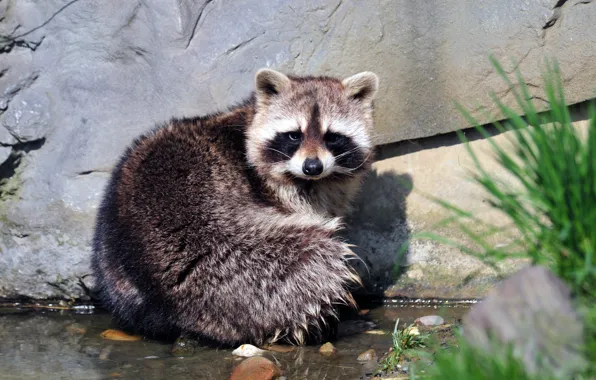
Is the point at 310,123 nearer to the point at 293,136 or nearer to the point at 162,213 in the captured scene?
the point at 293,136

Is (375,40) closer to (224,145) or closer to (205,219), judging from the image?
(224,145)

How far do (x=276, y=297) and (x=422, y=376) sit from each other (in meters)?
1.90

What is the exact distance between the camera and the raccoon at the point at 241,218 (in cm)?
451

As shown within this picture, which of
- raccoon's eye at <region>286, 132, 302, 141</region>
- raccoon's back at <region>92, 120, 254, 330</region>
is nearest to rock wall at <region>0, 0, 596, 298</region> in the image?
raccoon's back at <region>92, 120, 254, 330</region>

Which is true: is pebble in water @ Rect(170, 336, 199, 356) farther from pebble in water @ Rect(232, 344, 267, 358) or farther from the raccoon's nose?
the raccoon's nose

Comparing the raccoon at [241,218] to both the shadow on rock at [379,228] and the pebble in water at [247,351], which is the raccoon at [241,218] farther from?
the shadow on rock at [379,228]

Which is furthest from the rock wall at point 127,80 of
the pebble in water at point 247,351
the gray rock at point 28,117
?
the pebble in water at point 247,351

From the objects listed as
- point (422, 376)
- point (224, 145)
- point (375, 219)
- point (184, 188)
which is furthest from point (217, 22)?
point (422, 376)

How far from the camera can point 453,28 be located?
17.2 feet

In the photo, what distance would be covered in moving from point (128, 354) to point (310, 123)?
177 cm

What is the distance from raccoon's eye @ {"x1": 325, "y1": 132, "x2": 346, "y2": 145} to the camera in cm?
493

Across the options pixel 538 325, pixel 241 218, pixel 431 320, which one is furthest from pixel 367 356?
pixel 538 325

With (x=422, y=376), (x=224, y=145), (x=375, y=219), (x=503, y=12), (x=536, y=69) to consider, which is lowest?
(x=422, y=376)

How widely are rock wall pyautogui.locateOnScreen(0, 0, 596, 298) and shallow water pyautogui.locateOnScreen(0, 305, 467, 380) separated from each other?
1.31 ft
